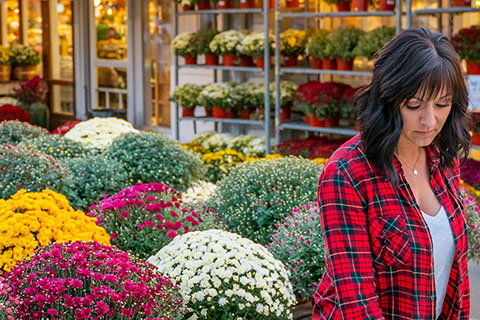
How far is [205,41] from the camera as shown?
9.98m

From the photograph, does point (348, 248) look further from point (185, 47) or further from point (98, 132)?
point (185, 47)

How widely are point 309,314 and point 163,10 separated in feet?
25.7

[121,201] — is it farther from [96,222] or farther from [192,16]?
[192,16]

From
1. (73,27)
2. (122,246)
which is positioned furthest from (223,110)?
(122,246)

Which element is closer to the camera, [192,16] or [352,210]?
[352,210]

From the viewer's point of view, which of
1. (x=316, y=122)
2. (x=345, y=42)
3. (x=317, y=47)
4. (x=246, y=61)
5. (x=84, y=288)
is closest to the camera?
(x=84, y=288)

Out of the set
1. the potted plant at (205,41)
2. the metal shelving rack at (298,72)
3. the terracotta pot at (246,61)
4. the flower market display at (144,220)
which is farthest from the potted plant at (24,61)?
the flower market display at (144,220)

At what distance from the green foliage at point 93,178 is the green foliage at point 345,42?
3175mm

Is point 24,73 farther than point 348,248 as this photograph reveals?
Yes

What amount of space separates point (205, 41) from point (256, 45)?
0.93 m

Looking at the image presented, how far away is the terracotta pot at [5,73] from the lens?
1385 centimetres

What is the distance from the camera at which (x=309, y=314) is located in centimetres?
459

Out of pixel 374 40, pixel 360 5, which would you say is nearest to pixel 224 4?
pixel 360 5

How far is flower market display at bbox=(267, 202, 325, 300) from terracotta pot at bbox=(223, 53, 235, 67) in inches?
210
